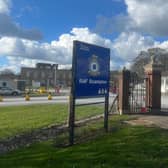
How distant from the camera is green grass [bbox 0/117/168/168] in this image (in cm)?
667

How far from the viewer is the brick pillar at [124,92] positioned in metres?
17.5

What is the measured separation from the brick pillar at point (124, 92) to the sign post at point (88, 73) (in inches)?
246

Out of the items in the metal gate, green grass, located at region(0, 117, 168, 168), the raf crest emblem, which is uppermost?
Answer: the raf crest emblem

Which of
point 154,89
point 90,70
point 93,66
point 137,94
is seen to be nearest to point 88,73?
point 90,70

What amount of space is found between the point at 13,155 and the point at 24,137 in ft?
8.22

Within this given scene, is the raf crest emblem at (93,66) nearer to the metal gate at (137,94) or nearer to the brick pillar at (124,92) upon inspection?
the brick pillar at (124,92)

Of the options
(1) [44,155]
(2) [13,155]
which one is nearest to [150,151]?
(1) [44,155]

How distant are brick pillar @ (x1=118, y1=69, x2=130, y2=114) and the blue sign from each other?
6.30m

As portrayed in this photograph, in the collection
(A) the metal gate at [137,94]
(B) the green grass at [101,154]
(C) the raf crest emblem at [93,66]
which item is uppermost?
(C) the raf crest emblem at [93,66]

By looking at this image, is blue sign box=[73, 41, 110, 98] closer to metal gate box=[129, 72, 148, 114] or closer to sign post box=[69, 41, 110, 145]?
sign post box=[69, 41, 110, 145]

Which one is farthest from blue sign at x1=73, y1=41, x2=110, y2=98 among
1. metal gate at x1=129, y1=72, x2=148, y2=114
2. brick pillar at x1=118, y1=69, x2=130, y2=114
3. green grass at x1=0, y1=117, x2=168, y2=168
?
metal gate at x1=129, y1=72, x2=148, y2=114

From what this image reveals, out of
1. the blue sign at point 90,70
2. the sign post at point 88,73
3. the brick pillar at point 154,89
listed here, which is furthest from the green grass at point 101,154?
the brick pillar at point 154,89

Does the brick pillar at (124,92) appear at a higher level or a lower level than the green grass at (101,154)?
higher

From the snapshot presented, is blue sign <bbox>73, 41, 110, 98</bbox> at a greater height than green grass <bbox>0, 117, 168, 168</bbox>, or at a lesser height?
greater
